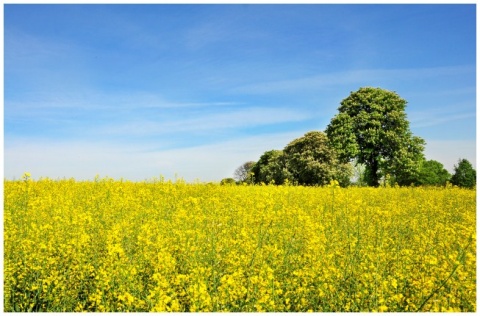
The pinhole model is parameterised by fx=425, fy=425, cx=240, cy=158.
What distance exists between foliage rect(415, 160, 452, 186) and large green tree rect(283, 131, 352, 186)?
19.3 metres

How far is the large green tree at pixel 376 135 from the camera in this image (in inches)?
1273

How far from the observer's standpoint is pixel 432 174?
55344 millimetres

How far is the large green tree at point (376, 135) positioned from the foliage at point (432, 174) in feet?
68.4

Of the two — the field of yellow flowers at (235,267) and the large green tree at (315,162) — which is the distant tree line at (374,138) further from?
the field of yellow flowers at (235,267)

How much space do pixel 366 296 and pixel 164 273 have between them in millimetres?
2386

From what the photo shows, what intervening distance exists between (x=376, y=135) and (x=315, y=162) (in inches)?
268

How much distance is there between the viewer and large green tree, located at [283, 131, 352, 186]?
37.0 m

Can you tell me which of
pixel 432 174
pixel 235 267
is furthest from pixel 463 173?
pixel 235 267

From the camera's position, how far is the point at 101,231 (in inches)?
276

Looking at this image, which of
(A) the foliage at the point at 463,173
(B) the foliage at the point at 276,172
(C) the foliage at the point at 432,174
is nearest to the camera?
(B) the foliage at the point at 276,172

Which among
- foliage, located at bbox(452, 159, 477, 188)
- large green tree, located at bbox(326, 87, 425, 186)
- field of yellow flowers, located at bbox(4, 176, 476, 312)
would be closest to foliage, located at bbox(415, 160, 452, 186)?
foliage, located at bbox(452, 159, 477, 188)

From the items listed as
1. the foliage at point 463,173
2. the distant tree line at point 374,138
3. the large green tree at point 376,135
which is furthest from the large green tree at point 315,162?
the foliage at point 463,173

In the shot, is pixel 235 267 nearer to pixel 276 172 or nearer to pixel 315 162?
pixel 315 162

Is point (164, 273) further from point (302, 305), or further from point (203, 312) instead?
point (302, 305)
